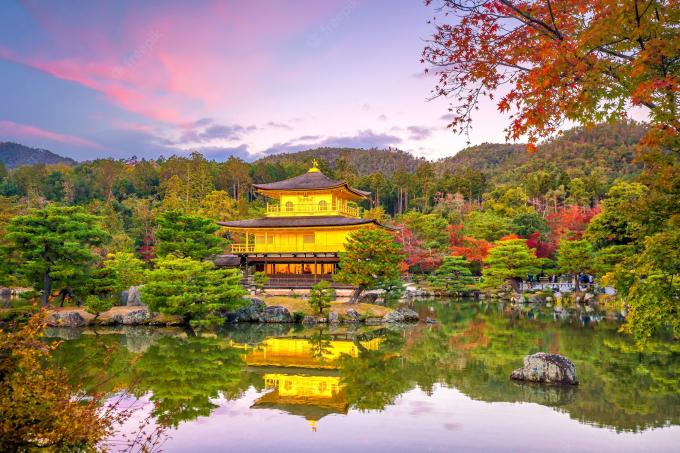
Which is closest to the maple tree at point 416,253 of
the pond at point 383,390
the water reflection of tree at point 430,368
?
the water reflection of tree at point 430,368

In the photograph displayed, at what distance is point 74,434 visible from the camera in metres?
4.34

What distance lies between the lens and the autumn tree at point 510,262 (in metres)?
33.5

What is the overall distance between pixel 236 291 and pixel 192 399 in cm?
1081

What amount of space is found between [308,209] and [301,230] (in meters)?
2.08

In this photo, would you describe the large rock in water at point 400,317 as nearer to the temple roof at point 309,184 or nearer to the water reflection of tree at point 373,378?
the water reflection of tree at point 373,378

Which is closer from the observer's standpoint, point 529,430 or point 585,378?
point 529,430

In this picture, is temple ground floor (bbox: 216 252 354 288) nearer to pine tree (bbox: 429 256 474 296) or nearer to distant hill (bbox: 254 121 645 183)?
pine tree (bbox: 429 256 474 296)

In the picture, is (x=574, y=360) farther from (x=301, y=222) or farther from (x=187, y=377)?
(x=301, y=222)

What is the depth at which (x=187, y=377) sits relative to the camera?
1248 cm

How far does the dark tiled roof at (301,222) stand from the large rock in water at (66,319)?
1198cm

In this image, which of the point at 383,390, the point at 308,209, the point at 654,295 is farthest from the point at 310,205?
the point at 654,295

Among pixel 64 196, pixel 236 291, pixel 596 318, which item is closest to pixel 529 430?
pixel 236 291

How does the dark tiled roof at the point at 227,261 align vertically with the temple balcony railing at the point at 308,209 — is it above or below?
A: below

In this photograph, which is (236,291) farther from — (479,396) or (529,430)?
(529,430)
